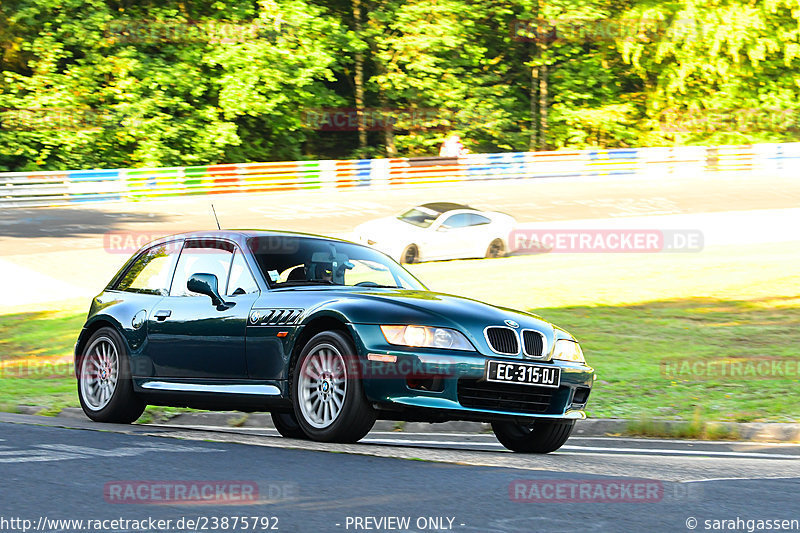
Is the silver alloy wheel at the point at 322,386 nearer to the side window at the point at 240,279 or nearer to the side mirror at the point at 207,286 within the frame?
the side window at the point at 240,279

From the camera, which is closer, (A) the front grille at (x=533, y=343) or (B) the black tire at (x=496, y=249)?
(A) the front grille at (x=533, y=343)

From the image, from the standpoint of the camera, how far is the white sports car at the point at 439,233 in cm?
2478

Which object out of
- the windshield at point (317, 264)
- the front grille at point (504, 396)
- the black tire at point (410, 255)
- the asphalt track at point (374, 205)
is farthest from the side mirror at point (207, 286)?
the asphalt track at point (374, 205)

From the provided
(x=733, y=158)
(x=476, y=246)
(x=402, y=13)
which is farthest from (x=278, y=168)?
(x=733, y=158)

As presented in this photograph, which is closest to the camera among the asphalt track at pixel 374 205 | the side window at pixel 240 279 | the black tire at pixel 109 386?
the side window at pixel 240 279

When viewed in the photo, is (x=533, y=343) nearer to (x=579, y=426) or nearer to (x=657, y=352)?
(x=579, y=426)

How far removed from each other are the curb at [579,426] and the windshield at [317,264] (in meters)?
1.80

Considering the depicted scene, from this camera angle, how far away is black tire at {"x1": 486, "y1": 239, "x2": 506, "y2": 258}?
26.6 m

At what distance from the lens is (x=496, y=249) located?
26766 mm

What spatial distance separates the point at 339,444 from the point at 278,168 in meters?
32.5

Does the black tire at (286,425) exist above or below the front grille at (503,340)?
below

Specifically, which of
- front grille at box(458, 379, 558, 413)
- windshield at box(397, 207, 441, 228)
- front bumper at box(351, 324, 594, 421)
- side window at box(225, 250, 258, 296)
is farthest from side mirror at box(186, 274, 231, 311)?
windshield at box(397, 207, 441, 228)

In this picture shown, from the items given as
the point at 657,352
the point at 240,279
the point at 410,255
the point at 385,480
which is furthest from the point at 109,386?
the point at 410,255

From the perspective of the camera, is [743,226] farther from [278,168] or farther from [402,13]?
[402,13]
